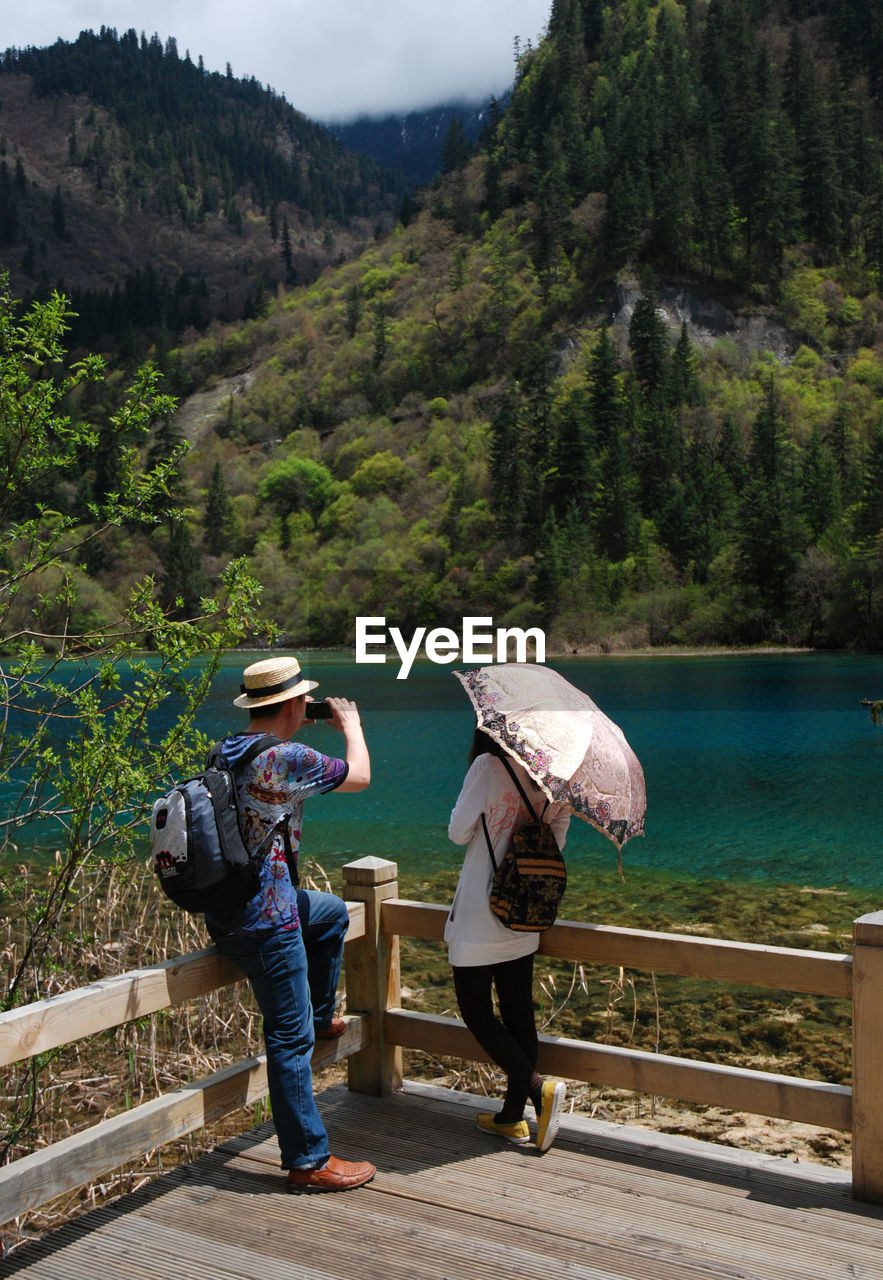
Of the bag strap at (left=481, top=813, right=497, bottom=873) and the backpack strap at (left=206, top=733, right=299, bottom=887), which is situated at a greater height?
the backpack strap at (left=206, top=733, right=299, bottom=887)

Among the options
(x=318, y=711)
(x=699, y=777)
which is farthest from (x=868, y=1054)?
(x=699, y=777)

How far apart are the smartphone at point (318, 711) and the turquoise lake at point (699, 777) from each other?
38.1 feet

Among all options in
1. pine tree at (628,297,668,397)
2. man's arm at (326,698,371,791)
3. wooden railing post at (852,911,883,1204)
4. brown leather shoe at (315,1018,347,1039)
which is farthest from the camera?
pine tree at (628,297,668,397)

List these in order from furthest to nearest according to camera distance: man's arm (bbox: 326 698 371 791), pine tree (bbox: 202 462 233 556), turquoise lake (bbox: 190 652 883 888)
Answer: pine tree (bbox: 202 462 233 556) < turquoise lake (bbox: 190 652 883 888) < man's arm (bbox: 326 698 371 791)

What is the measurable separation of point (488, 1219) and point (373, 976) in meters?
1.20

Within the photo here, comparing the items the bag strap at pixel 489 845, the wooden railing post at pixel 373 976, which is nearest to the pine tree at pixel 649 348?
the wooden railing post at pixel 373 976

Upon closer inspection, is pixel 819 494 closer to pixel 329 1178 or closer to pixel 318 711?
pixel 318 711

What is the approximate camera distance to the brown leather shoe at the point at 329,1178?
367cm

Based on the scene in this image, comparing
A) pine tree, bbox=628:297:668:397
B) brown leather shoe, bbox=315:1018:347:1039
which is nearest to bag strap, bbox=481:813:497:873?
brown leather shoe, bbox=315:1018:347:1039

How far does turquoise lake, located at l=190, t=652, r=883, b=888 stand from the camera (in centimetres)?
1602

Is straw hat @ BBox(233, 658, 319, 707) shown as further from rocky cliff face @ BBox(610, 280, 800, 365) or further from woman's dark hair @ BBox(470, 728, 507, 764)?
rocky cliff face @ BBox(610, 280, 800, 365)

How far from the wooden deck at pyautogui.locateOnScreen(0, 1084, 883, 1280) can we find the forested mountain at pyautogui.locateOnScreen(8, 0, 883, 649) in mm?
55171

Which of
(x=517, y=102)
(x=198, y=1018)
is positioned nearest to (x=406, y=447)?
(x=517, y=102)

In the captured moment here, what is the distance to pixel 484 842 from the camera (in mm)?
3945
